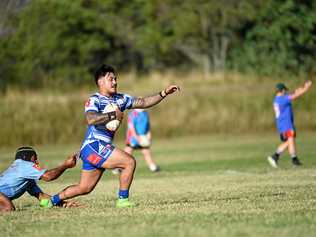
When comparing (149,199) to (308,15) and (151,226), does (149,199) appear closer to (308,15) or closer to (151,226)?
(151,226)

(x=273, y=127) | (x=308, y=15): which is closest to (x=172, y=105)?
(x=273, y=127)

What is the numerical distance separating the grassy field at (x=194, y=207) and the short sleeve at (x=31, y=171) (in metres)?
0.50

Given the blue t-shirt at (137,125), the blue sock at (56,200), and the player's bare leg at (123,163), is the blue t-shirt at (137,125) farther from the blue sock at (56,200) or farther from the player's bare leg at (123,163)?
the player's bare leg at (123,163)

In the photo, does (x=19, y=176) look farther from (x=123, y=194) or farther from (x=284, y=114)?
(x=284, y=114)

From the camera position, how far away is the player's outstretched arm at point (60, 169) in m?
11.4

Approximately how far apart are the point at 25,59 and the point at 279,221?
42067 millimetres

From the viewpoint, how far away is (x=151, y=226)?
31.7 feet

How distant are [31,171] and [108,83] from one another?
1611 millimetres

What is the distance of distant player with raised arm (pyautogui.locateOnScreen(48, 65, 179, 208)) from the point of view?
37.5 feet

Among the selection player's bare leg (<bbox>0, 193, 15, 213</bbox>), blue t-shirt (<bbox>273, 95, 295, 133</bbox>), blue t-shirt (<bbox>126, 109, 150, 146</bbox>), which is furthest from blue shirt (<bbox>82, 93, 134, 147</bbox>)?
blue t-shirt (<bbox>126, 109, 150, 146</bbox>)

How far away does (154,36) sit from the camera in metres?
51.0

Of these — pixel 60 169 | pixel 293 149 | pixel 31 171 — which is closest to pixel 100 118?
pixel 60 169

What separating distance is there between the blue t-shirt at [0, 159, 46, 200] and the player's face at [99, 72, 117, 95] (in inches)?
55.3

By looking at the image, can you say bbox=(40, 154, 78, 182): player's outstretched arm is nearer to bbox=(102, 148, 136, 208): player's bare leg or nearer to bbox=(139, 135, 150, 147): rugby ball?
bbox=(102, 148, 136, 208): player's bare leg
